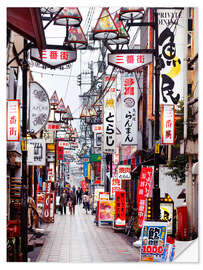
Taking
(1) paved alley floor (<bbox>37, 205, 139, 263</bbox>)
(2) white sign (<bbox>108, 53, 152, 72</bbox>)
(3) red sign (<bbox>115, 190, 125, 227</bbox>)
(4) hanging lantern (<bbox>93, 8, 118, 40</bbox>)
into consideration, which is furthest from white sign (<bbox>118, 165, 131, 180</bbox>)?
(4) hanging lantern (<bbox>93, 8, 118, 40</bbox>)

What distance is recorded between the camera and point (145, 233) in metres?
12.7

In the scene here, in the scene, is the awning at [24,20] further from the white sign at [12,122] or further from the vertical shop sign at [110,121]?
the vertical shop sign at [110,121]

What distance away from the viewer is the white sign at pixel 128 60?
Result: 15.5 metres

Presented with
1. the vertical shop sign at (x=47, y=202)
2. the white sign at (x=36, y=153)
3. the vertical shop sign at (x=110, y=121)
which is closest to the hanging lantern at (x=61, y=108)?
the vertical shop sign at (x=47, y=202)

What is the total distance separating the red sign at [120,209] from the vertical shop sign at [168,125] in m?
8.70

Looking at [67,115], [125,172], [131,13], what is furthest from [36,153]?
[67,115]

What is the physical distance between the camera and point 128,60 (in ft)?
51.0

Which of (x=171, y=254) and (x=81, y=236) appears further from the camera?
(x=81, y=236)

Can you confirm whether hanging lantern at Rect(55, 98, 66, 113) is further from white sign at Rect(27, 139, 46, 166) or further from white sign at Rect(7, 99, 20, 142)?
white sign at Rect(7, 99, 20, 142)

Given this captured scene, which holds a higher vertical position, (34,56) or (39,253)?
(34,56)

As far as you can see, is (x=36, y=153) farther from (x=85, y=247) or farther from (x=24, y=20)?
(x=24, y=20)
